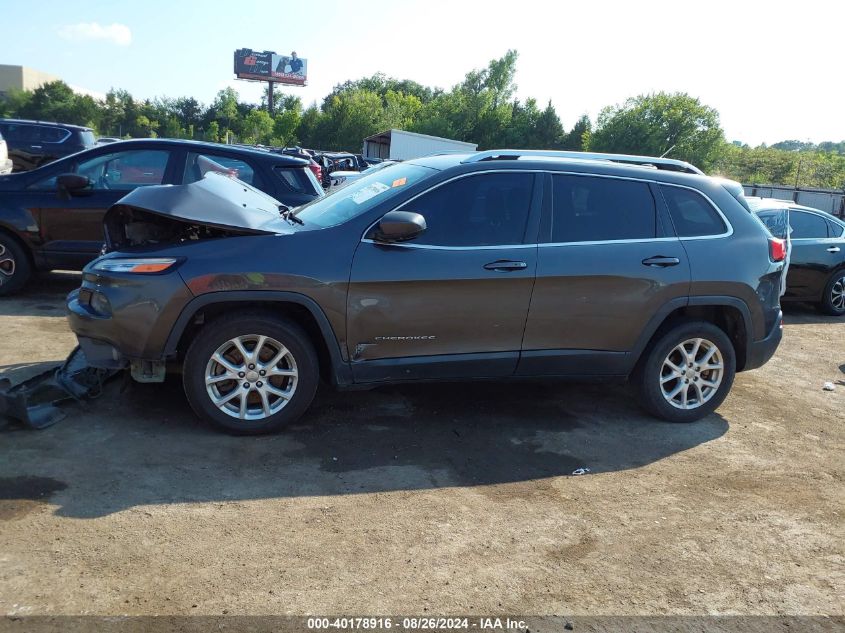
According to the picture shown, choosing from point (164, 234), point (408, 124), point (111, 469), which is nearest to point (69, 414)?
point (111, 469)

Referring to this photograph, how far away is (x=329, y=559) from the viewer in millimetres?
→ 3184

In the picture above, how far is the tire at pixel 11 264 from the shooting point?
759 cm

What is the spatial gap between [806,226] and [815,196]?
21554 millimetres

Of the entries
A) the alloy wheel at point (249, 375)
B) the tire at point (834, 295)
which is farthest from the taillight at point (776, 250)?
the tire at point (834, 295)

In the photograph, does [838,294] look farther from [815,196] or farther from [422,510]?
[815,196]

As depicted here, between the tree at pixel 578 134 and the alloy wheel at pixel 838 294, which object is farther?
the tree at pixel 578 134

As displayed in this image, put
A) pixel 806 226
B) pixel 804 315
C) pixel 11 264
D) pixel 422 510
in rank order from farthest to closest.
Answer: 1. pixel 804 315
2. pixel 806 226
3. pixel 11 264
4. pixel 422 510

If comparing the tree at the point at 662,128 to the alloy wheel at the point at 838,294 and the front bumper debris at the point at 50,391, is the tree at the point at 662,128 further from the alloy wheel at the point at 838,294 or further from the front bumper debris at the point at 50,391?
the front bumper debris at the point at 50,391

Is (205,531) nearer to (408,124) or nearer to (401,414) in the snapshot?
(401,414)

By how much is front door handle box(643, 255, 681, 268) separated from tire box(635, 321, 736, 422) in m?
0.50

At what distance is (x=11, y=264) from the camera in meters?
7.59

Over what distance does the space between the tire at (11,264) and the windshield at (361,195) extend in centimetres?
417

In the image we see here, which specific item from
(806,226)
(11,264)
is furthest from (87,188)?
(806,226)

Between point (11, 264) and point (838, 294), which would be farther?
point (838, 294)
